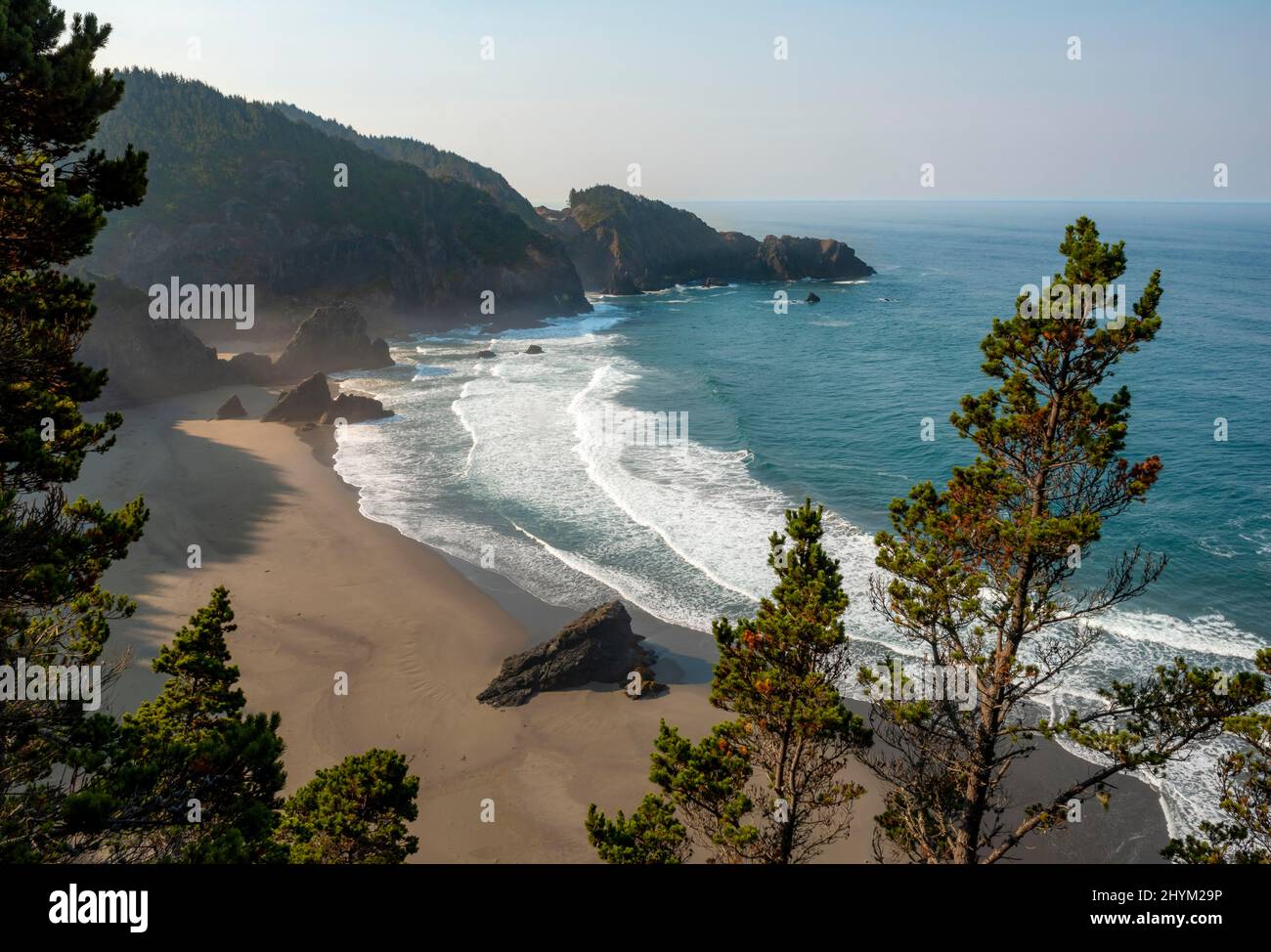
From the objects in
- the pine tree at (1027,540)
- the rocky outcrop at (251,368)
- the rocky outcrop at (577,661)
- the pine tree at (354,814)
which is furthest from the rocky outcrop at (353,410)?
the pine tree at (1027,540)

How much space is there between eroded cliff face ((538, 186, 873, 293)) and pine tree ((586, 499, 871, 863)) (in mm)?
121344

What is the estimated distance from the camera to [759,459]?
4578 cm

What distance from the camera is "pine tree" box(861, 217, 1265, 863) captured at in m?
11.5

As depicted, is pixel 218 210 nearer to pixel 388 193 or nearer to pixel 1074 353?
pixel 388 193

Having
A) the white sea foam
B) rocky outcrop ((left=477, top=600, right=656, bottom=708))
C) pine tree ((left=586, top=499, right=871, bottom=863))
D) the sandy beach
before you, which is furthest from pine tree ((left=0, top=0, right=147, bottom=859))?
the white sea foam

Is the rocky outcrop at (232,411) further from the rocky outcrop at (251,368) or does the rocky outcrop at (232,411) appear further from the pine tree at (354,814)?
the pine tree at (354,814)

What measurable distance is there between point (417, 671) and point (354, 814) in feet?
Answer: 40.5

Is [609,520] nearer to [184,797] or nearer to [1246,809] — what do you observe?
[184,797]

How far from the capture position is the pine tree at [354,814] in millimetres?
12977

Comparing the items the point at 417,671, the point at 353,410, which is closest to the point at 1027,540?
the point at 417,671

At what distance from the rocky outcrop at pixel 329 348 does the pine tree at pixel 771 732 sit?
65.1 metres

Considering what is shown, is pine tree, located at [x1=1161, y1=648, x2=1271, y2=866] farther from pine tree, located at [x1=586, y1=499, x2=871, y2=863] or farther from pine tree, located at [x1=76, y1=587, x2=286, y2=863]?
pine tree, located at [x1=76, y1=587, x2=286, y2=863]

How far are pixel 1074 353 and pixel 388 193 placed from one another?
→ 11785cm

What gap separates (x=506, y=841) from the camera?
726 inches
